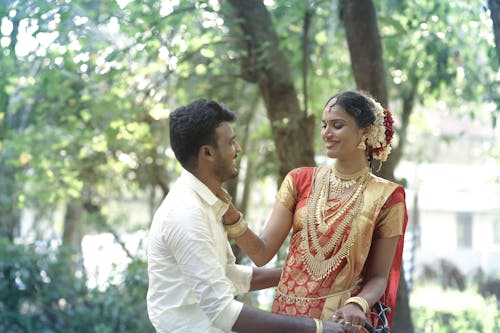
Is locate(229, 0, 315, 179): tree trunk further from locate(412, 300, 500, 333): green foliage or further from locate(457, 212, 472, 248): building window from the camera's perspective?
locate(457, 212, 472, 248): building window

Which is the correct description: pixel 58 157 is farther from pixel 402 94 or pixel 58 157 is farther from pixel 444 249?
pixel 444 249

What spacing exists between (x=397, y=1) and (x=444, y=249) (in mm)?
18958

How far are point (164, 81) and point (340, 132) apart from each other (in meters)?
5.36

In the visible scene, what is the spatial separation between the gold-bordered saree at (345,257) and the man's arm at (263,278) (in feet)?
0.51

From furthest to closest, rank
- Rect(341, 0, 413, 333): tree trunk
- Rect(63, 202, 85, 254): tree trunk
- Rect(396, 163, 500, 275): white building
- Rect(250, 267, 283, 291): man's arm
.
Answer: Rect(396, 163, 500, 275): white building → Rect(63, 202, 85, 254): tree trunk → Rect(341, 0, 413, 333): tree trunk → Rect(250, 267, 283, 291): man's arm

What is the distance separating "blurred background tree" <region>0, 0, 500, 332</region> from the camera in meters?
6.12

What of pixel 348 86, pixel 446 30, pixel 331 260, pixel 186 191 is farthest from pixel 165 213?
pixel 348 86

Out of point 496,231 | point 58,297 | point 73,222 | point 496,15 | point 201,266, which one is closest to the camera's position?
point 201,266

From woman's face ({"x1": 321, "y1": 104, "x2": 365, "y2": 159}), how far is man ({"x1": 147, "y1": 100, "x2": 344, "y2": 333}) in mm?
408

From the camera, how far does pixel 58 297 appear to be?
828cm

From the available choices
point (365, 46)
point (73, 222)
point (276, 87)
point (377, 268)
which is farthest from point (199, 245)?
point (73, 222)

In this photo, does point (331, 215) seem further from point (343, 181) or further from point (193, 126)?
point (193, 126)

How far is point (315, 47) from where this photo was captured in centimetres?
845

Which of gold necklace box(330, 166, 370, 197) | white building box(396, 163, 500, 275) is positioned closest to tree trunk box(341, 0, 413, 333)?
gold necklace box(330, 166, 370, 197)
